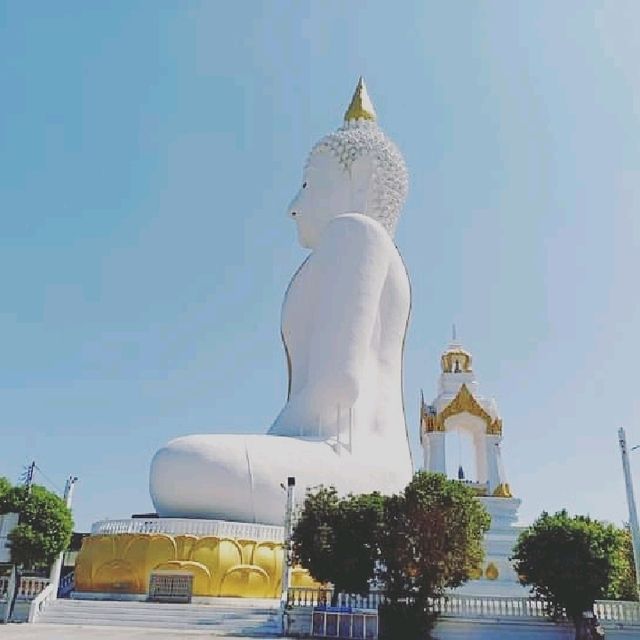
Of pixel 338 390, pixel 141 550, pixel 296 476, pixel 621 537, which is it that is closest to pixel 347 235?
pixel 338 390

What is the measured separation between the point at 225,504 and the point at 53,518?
186 inches

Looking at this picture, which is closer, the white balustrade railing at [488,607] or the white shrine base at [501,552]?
the white balustrade railing at [488,607]

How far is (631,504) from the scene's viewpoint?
1284cm

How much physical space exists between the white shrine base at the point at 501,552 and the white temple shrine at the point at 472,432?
0.10ft

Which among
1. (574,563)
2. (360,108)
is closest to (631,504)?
(574,563)

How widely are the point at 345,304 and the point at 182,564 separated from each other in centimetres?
967

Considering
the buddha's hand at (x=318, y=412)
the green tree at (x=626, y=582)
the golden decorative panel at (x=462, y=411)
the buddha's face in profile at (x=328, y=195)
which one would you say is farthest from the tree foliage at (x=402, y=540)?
the buddha's face in profile at (x=328, y=195)

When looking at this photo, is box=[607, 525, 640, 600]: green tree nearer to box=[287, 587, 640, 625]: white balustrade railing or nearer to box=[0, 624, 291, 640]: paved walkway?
box=[287, 587, 640, 625]: white balustrade railing

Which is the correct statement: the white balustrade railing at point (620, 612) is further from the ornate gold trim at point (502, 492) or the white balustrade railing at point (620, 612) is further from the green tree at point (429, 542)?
the ornate gold trim at point (502, 492)

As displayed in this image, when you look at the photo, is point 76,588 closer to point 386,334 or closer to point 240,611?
point 240,611

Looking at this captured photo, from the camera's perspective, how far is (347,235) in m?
23.8

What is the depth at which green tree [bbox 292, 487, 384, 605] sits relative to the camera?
527 inches

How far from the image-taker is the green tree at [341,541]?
1338 cm

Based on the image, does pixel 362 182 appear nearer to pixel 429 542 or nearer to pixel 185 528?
pixel 185 528
